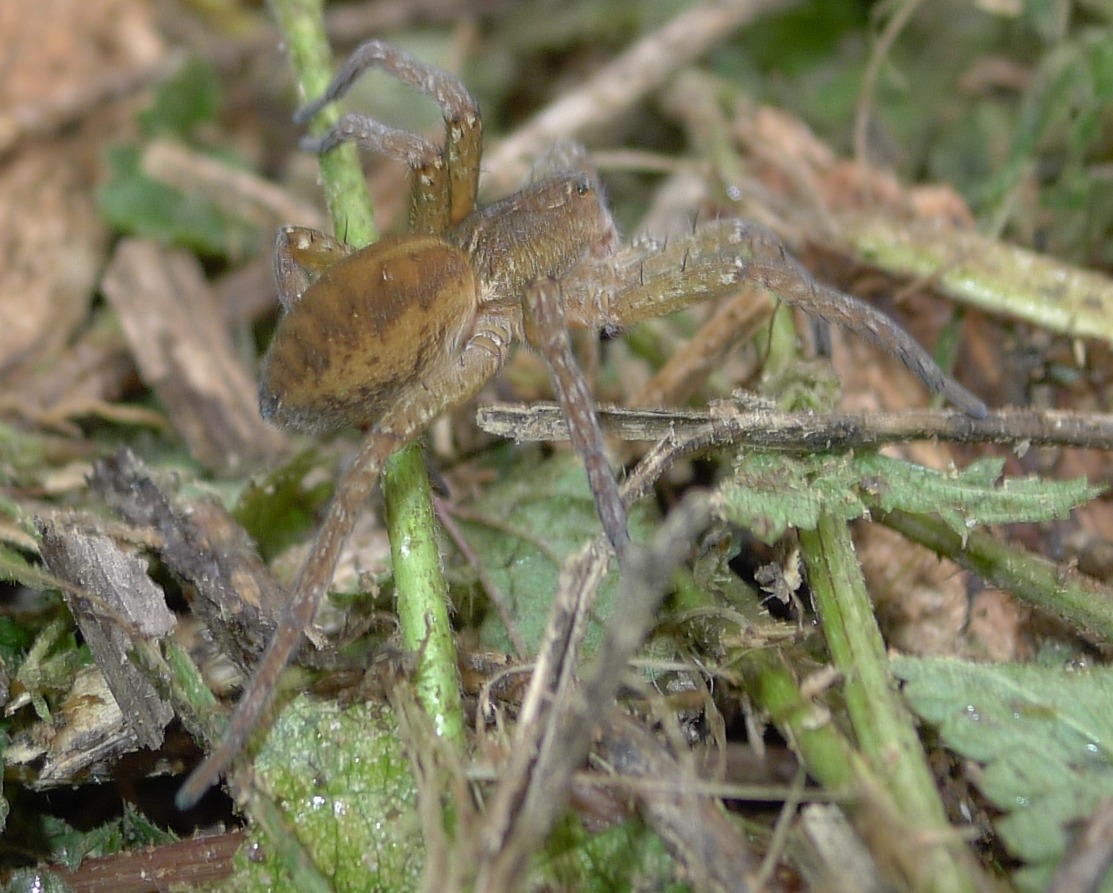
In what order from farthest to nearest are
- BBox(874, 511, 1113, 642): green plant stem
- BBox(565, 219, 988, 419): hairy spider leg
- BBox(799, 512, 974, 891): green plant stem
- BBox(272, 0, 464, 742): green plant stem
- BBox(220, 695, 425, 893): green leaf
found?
BBox(565, 219, 988, 419): hairy spider leg, BBox(874, 511, 1113, 642): green plant stem, BBox(272, 0, 464, 742): green plant stem, BBox(220, 695, 425, 893): green leaf, BBox(799, 512, 974, 891): green plant stem

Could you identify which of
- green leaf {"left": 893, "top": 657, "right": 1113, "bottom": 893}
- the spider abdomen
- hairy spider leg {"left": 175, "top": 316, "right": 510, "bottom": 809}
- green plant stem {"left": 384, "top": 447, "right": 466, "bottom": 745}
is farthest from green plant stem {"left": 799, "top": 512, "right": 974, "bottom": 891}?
the spider abdomen

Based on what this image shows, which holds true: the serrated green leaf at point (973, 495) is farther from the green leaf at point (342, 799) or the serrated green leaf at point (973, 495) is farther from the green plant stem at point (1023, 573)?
the green leaf at point (342, 799)

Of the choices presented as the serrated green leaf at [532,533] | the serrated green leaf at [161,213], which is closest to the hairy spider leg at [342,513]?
the serrated green leaf at [532,533]

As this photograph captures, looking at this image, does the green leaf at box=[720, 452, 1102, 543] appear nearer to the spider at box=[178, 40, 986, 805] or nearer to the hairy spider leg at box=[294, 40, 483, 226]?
the spider at box=[178, 40, 986, 805]

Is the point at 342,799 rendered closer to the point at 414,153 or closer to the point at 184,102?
the point at 414,153

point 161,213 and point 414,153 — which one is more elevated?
point 414,153

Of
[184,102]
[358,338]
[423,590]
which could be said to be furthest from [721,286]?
[184,102]

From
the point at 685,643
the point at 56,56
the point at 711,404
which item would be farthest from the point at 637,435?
the point at 56,56
